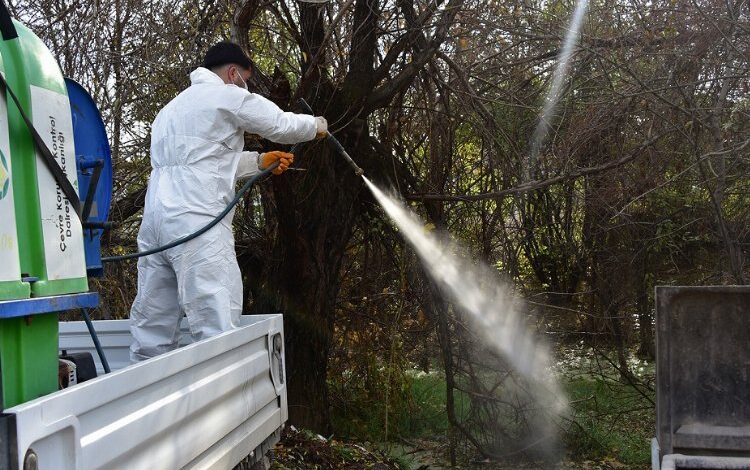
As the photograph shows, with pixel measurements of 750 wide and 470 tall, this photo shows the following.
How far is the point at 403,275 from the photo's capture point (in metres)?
7.91

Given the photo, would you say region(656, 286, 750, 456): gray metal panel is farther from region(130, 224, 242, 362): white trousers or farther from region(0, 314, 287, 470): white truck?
region(130, 224, 242, 362): white trousers

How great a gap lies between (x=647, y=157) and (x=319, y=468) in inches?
149

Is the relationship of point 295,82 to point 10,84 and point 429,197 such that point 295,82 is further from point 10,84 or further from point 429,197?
point 10,84

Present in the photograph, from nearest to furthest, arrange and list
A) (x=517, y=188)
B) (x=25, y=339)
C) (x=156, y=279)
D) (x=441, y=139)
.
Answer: (x=25, y=339) → (x=156, y=279) → (x=517, y=188) → (x=441, y=139)

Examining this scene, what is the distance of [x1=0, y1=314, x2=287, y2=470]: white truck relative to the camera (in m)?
2.04

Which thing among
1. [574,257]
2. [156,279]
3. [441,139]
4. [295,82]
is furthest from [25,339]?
[574,257]

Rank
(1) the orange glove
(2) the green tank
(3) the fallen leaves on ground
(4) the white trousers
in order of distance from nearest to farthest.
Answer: (2) the green tank < (4) the white trousers < (1) the orange glove < (3) the fallen leaves on ground

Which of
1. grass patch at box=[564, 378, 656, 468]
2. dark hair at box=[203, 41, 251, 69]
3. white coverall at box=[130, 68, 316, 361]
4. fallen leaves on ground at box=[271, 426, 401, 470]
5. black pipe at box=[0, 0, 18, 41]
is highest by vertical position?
dark hair at box=[203, 41, 251, 69]

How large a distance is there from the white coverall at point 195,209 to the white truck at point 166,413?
382 millimetres

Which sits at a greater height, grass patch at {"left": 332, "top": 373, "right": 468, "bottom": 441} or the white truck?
the white truck

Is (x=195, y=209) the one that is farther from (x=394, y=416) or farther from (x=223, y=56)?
(x=394, y=416)

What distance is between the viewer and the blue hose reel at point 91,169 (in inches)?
115

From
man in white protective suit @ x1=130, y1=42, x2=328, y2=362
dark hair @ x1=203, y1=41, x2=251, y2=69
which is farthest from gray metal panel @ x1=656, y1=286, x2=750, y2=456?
dark hair @ x1=203, y1=41, x2=251, y2=69

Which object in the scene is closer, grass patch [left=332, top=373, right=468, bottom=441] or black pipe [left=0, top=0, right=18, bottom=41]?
black pipe [left=0, top=0, right=18, bottom=41]
